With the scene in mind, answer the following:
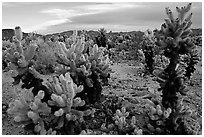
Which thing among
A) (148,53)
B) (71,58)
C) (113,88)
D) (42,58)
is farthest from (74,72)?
(148,53)

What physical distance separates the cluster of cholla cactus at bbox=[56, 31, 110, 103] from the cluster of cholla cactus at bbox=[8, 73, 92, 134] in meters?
0.88

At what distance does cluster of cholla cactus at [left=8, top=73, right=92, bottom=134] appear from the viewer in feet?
17.8

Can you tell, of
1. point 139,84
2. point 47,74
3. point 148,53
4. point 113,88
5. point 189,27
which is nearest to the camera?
point 189,27

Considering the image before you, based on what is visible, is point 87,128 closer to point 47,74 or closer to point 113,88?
point 47,74

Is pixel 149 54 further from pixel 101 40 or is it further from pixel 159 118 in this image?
pixel 159 118

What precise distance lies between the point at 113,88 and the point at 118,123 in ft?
10.1

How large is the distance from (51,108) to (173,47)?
2481 mm

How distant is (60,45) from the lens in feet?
21.7

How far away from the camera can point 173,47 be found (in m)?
5.85

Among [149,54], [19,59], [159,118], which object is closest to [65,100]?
[19,59]

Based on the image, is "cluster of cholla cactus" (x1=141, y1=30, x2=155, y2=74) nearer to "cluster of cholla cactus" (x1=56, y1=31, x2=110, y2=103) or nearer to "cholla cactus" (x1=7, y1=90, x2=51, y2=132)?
"cluster of cholla cactus" (x1=56, y1=31, x2=110, y2=103)

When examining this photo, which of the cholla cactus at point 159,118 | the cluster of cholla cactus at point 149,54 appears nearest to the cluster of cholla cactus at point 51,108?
the cholla cactus at point 159,118

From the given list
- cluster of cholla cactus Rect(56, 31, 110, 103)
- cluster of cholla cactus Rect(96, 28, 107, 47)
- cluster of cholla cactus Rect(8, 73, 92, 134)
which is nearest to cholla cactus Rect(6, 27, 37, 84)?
cluster of cholla cactus Rect(56, 31, 110, 103)

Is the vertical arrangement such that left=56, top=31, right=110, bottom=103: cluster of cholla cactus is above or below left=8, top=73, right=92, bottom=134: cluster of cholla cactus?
above
